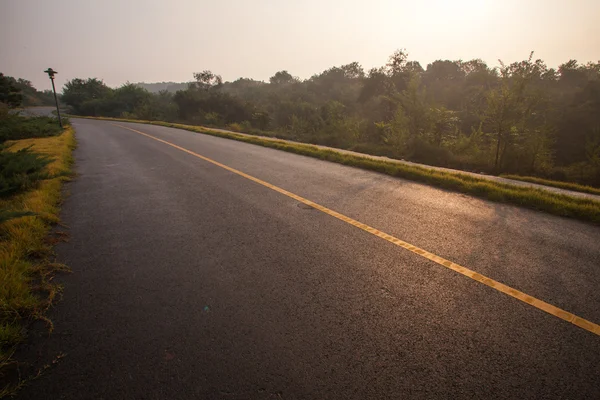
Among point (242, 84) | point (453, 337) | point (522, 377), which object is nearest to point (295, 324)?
point (453, 337)

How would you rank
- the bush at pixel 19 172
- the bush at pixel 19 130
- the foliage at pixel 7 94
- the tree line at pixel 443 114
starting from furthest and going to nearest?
the foliage at pixel 7 94 < the bush at pixel 19 130 < the tree line at pixel 443 114 < the bush at pixel 19 172

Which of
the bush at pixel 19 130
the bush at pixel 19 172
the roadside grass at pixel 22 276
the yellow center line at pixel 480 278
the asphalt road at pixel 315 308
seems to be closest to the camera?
the asphalt road at pixel 315 308

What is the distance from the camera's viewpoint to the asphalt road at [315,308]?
5.49 ft

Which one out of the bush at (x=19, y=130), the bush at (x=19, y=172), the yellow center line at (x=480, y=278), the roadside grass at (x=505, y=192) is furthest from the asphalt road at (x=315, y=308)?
the bush at (x=19, y=130)

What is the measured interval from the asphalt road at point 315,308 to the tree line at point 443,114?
26.6ft

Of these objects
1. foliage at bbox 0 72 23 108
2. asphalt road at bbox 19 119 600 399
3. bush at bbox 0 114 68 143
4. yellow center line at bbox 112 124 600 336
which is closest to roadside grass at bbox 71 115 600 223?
asphalt road at bbox 19 119 600 399

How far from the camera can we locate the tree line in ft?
33.9

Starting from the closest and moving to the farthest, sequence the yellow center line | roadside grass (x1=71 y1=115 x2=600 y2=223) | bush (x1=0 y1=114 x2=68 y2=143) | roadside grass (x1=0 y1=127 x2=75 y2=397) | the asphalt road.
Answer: the asphalt road, roadside grass (x1=0 y1=127 x2=75 y2=397), the yellow center line, roadside grass (x1=71 y1=115 x2=600 y2=223), bush (x1=0 y1=114 x2=68 y2=143)

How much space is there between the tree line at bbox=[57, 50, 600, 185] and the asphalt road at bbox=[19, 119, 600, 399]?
8.10m

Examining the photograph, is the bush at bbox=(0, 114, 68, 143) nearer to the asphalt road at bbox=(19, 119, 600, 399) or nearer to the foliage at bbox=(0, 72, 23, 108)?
the asphalt road at bbox=(19, 119, 600, 399)

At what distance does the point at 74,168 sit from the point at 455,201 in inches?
397

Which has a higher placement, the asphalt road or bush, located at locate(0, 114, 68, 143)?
bush, located at locate(0, 114, 68, 143)

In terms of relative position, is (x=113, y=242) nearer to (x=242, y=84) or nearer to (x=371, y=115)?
(x=371, y=115)

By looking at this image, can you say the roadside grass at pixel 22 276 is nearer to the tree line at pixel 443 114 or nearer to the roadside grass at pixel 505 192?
the roadside grass at pixel 505 192
